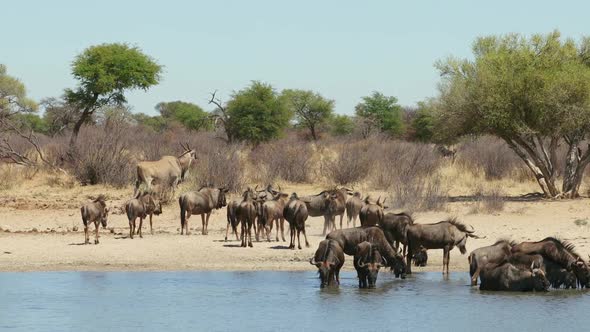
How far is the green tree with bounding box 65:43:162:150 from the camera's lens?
41094 mm

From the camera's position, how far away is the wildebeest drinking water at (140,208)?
23375 mm

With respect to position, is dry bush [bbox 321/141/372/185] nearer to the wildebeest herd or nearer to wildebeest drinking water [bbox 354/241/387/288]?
the wildebeest herd

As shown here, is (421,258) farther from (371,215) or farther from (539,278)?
(539,278)

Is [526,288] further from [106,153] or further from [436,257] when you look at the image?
[106,153]

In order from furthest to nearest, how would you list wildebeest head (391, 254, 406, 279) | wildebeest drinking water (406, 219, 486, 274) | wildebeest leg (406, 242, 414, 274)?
wildebeest leg (406, 242, 414, 274) → wildebeest drinking water (406, 219, 486, 274) → wildebeest head (391, 254, 406, 279)

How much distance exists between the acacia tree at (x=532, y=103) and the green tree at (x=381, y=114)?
32525 millimetres

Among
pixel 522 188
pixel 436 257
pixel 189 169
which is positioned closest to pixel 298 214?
pixel 436 257

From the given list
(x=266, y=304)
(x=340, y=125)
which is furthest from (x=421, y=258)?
(x=340, y=125)

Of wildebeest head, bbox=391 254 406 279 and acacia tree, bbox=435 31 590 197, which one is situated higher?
acacia tree, bbox=435 31 590 197

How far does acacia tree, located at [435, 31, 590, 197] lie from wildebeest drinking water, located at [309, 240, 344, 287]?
48.4 feet

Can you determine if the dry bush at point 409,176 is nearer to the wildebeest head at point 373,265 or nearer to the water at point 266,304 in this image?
the water at point 266,304

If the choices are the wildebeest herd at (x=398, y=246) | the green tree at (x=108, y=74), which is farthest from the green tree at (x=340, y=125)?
the wildebeest herd at (x=398, y=246)

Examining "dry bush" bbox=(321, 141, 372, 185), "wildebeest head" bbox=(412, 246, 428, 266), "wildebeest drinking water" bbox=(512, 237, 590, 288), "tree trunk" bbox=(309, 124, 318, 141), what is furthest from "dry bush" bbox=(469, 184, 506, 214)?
"tree trunk" bbox=(309, 124, 318, 141)

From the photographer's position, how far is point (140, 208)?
23.6 metres
